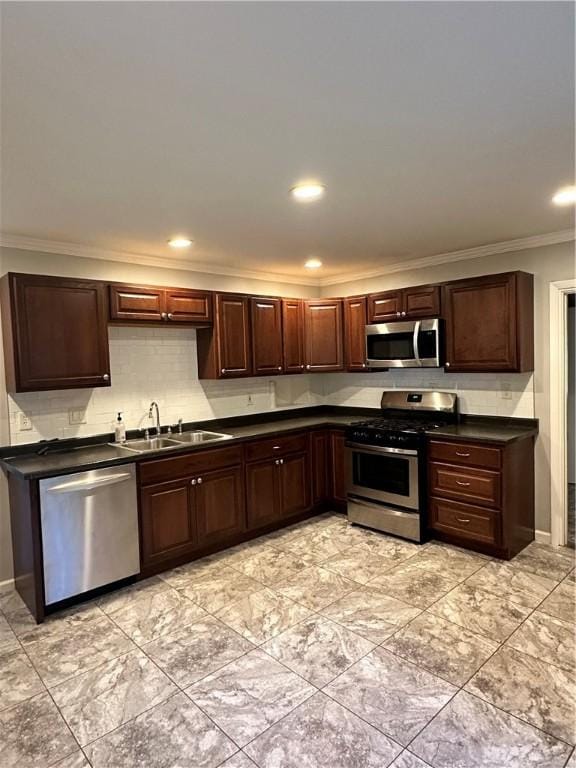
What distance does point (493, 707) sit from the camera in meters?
2.10

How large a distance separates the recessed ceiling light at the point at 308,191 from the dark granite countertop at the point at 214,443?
1.98 metres

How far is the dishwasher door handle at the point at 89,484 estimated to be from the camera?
2969 millimetres

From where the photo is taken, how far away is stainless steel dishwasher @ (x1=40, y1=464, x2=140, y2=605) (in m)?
2.95

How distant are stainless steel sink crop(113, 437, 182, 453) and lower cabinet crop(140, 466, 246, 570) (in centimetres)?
33

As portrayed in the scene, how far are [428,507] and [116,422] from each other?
267 centimetres

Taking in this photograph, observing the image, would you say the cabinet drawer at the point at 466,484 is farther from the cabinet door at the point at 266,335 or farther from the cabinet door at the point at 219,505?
the cabinet door at the point at 266,335

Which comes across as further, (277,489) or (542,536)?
(277,489)

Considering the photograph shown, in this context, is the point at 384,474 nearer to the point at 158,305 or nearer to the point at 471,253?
the point at 471,253

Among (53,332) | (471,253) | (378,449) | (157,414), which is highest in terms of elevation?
(471,253)

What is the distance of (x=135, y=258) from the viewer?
12.9 ft

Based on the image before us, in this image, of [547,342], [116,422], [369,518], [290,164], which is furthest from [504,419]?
[116,422]

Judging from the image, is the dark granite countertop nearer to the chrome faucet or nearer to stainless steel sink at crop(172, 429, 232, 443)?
stainless steel sink at crop(172, 429, 232, 443)

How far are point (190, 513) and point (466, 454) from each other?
2186 mm

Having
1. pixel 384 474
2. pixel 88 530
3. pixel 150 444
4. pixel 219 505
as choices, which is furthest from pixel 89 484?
pixel 384 474
